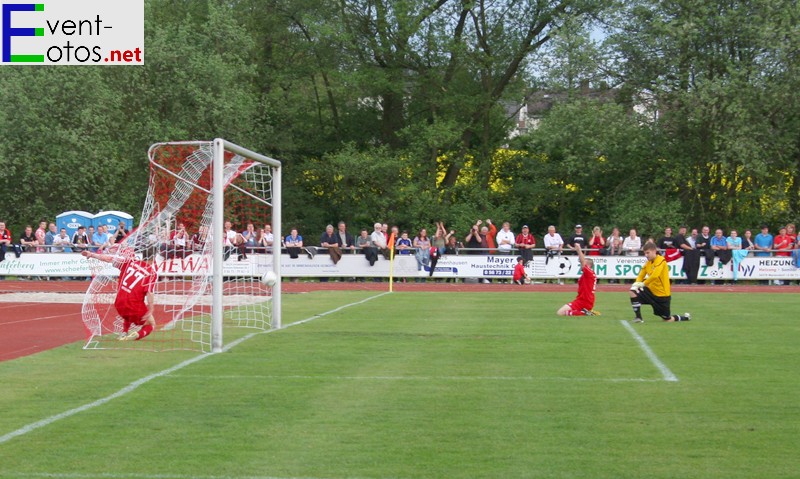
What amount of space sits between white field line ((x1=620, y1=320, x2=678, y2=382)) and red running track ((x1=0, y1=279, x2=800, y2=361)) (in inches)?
309

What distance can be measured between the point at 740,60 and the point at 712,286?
10.2m

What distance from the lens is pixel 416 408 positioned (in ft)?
28.7

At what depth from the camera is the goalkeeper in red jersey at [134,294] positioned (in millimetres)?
14172

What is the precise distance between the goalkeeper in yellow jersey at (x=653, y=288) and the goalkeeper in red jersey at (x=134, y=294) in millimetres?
8179

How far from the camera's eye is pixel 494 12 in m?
44.4

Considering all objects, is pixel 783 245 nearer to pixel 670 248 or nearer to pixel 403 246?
pixel 670 248

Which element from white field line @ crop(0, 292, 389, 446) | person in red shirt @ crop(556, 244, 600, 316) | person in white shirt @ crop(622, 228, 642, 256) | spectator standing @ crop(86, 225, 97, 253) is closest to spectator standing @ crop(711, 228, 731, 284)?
person in white shirt @ crop(622, 228, 642, 256)

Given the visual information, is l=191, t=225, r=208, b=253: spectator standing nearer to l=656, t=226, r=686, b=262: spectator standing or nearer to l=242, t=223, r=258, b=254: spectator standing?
l=242, t=223, r=258, b=254: spectator standing

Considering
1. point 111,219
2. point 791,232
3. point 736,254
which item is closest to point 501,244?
point 736,254

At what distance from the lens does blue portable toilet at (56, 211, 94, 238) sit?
122ft

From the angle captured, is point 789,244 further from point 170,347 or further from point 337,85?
point 170,347

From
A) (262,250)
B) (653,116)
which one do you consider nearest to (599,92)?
(653,116)

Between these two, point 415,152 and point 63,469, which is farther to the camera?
point 415,152

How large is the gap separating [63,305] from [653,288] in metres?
12.5
